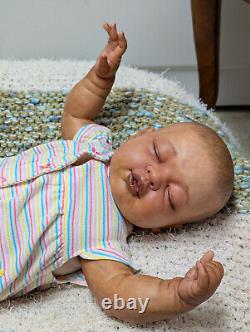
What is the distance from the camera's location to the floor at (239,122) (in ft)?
4.68

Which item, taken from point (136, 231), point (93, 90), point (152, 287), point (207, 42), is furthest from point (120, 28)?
point (152, 287)

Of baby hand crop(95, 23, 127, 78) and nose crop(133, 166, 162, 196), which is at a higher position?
baby hand crop(95, 23, 127, 78)

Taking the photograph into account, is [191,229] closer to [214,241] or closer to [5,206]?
[214,241]

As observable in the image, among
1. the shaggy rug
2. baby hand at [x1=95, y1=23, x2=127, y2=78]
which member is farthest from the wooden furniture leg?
baby hand at [x1=95, y1=23, x2=127, y2=78]

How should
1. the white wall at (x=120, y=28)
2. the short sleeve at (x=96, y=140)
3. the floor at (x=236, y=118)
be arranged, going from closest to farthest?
the short sleeve at (x=96, y=140) < the white wall at (x=120, y=28) < the floor at (x=236, y=118)

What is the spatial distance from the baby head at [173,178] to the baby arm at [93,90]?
0.49ft

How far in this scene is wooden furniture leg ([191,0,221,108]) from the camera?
1094 millimetres

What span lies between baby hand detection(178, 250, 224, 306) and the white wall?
2.35ft

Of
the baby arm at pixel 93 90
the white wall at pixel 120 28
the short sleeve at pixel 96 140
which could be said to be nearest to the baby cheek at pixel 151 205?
the short sleeve at pixel 96 140

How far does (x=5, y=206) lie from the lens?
814mm

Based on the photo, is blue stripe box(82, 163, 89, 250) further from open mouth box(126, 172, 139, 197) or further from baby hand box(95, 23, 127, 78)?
baby hand box(95, 23, 127, 78)

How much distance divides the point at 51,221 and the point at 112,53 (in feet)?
1.01

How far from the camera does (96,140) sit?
0.92 meters

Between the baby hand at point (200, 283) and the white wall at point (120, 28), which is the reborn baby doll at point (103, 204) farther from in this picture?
the white wall at point (120, 28)
